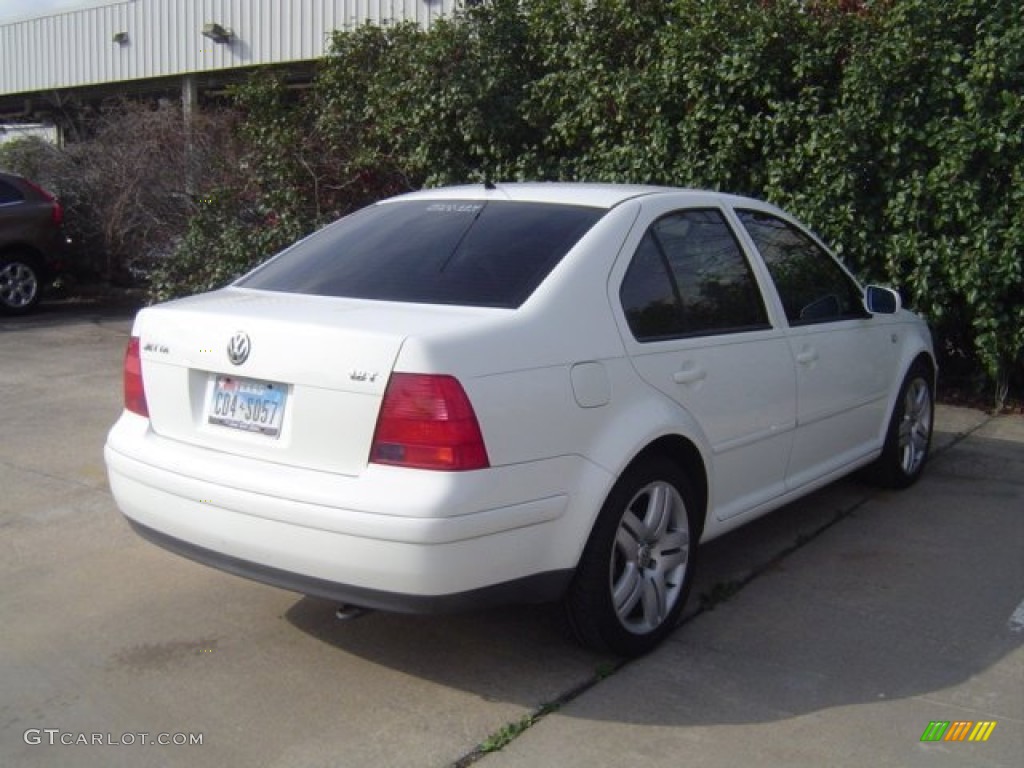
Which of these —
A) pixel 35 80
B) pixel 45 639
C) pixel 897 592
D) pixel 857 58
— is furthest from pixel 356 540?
pixel 35 80

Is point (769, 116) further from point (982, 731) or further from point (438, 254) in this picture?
point (982, 731)

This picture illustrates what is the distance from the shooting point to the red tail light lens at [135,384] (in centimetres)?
408

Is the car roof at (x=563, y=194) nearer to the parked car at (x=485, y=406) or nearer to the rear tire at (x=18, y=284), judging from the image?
the parked car at (x=485, y=406)

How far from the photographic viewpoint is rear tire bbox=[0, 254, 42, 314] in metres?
12.8

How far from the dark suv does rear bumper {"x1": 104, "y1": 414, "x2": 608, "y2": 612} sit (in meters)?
10.1

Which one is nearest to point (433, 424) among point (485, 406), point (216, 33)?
point (485, 406)

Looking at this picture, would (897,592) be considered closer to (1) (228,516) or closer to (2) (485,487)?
(2) (485,487)

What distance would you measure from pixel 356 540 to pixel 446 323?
72cm

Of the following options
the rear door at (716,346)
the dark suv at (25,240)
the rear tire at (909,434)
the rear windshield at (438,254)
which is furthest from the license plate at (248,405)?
the dark suv at (25,240)

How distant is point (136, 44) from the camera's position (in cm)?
1741

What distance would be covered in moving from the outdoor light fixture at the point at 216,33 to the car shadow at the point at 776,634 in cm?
1250

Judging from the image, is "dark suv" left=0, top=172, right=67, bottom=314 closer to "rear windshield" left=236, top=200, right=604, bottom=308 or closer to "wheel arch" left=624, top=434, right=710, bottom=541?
"rear windshield" left=236, top=200, right=604, bottom=308

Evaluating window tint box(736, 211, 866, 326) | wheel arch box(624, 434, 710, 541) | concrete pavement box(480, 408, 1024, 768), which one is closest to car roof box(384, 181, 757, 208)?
window tint box(736, 211, 866, 326)

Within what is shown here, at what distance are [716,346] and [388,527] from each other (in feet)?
5.47
